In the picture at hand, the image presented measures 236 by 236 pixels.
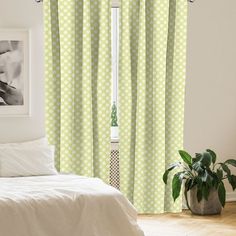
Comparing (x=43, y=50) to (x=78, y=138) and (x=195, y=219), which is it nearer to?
(x=78, y=138)

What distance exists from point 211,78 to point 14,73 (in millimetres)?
2274

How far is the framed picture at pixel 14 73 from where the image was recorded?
6539 millimetres

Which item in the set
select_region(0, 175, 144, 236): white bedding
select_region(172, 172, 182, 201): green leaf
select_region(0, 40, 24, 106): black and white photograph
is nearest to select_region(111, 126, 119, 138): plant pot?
select_region(172, 172, 182, 201): green leaf

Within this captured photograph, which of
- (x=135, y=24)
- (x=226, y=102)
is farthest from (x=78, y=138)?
(x=226, y=102)

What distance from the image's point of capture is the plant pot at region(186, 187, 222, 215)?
688 cm

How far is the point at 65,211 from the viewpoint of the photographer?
5.10 metres

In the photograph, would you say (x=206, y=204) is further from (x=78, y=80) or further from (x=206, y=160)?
(x=78, y=80)

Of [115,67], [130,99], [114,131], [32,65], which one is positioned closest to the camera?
[32,65]

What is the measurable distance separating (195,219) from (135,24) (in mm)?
2149

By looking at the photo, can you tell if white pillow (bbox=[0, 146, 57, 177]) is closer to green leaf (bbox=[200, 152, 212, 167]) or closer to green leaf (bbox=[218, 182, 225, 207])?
green leaf (bbox=[200, 152, 212, 167])

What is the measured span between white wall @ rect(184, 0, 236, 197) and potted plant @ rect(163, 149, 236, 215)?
0.48 m

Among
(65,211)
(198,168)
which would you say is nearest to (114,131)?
(198,168)

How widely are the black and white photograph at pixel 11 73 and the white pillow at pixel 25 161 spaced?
533mm

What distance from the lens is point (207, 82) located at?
7.43 meters
